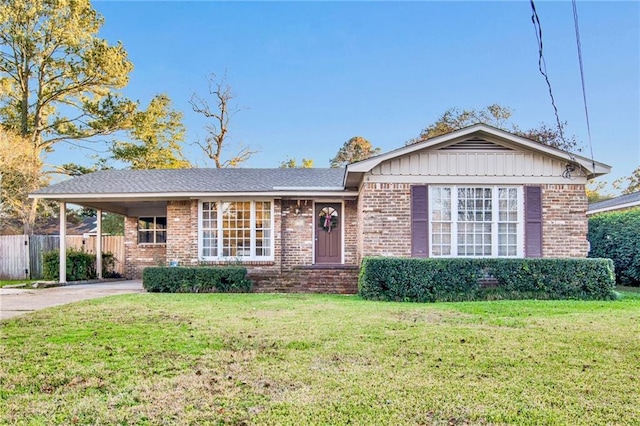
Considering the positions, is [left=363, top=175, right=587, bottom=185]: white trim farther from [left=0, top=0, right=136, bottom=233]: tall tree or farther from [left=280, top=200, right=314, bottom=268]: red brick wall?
[left=0, top=0, right=136, bottom=233]: tall tree

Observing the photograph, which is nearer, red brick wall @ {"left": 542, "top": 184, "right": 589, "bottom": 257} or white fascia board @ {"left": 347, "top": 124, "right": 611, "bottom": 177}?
white fascia board @ {"left": 347, "top": 124, "right": 611, "bottom": 177}

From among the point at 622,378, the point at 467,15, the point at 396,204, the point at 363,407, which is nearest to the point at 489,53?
the point at 467,15

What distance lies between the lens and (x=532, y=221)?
11.2 metres

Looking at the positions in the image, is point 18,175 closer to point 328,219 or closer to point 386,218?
point 328,219

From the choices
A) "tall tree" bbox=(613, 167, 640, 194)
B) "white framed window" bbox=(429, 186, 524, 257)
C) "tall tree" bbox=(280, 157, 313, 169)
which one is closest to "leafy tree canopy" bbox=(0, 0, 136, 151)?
"tall tree" bbox=(280, 157, 313, 169)

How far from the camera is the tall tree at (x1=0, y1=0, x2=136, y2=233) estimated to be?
71.2 feet

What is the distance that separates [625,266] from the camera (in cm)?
1406

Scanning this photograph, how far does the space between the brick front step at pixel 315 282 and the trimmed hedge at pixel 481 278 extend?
2.48 m

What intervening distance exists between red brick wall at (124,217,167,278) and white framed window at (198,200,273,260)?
3.77 m

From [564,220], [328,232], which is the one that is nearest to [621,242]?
[564,220]

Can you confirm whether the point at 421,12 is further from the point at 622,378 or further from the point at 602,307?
the point at 622,378

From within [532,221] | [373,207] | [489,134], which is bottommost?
[532,221]

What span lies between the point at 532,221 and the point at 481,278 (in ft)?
7.79

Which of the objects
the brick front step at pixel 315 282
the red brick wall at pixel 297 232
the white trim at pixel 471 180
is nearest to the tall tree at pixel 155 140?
the red brick wall at pixel 297 232
